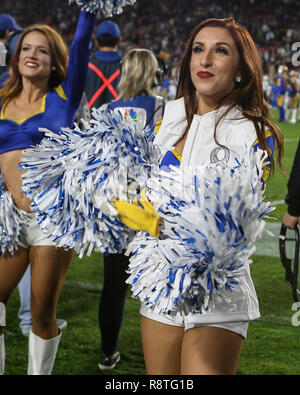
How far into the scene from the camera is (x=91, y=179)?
133 centimetres

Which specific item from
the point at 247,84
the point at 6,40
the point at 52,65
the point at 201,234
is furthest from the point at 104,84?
the point at 201,234

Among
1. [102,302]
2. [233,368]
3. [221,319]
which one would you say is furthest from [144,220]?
[102,302]

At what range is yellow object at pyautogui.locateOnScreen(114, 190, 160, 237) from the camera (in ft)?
4.25

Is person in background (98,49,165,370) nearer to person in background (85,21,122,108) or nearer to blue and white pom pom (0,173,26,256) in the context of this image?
blue and white pom pom (0,173,26,256)

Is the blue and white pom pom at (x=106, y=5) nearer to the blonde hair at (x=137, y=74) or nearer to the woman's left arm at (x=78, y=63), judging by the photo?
the woman's left arm at (x=78, y=63)

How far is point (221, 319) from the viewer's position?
4.75 feet

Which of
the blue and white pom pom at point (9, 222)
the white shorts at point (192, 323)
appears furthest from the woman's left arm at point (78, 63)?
the white shorts at point (192, 323)

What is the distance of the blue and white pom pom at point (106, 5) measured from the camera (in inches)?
78.2

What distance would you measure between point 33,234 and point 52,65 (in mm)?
652

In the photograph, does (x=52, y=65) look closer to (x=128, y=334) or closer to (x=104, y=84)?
(x=104, y=84)

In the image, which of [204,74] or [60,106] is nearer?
[204,74]

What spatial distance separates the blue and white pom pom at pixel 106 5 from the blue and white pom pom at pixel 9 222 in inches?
26.2

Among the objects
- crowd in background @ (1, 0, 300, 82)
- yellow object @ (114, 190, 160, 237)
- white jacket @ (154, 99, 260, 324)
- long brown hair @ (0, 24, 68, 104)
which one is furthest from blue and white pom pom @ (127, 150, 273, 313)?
crowd in background @ (1, 0, 300, 82)
